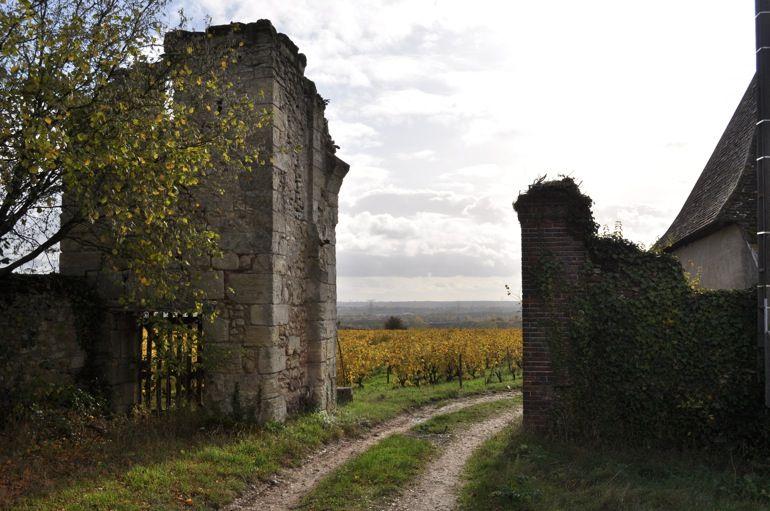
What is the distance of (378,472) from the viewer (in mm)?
7957

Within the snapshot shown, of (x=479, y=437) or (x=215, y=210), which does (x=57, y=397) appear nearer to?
(x=215, y=210)

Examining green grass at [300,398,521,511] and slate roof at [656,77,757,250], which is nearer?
green grass at [300,398,521,511]

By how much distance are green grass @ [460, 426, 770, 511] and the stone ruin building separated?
3561 millimetres

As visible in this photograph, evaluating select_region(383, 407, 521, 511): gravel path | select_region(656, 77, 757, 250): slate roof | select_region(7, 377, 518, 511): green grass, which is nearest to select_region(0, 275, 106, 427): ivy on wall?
select_region(7, 377, 518, 511): green grass

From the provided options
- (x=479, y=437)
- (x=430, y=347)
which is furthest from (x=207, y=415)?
(x=430, y=347)

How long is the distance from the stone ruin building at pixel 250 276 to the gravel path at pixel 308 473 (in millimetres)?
1135

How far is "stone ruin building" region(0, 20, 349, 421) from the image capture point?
9.37 m

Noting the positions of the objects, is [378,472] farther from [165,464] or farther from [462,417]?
[462,417]

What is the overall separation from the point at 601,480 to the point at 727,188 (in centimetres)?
1007

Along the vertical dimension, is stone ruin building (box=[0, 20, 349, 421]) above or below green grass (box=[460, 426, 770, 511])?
above

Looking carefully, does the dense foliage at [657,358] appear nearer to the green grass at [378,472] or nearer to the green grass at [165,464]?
the green grass at [378,472]

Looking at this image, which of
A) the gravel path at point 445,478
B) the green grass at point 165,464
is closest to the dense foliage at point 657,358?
the gravel path at point 445,478

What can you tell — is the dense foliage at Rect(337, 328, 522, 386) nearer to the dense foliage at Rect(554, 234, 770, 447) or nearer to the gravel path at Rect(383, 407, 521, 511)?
the gravel path at Rect(383, 407, 521, 511)

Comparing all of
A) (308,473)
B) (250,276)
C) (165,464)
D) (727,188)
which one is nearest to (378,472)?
(308,473)
